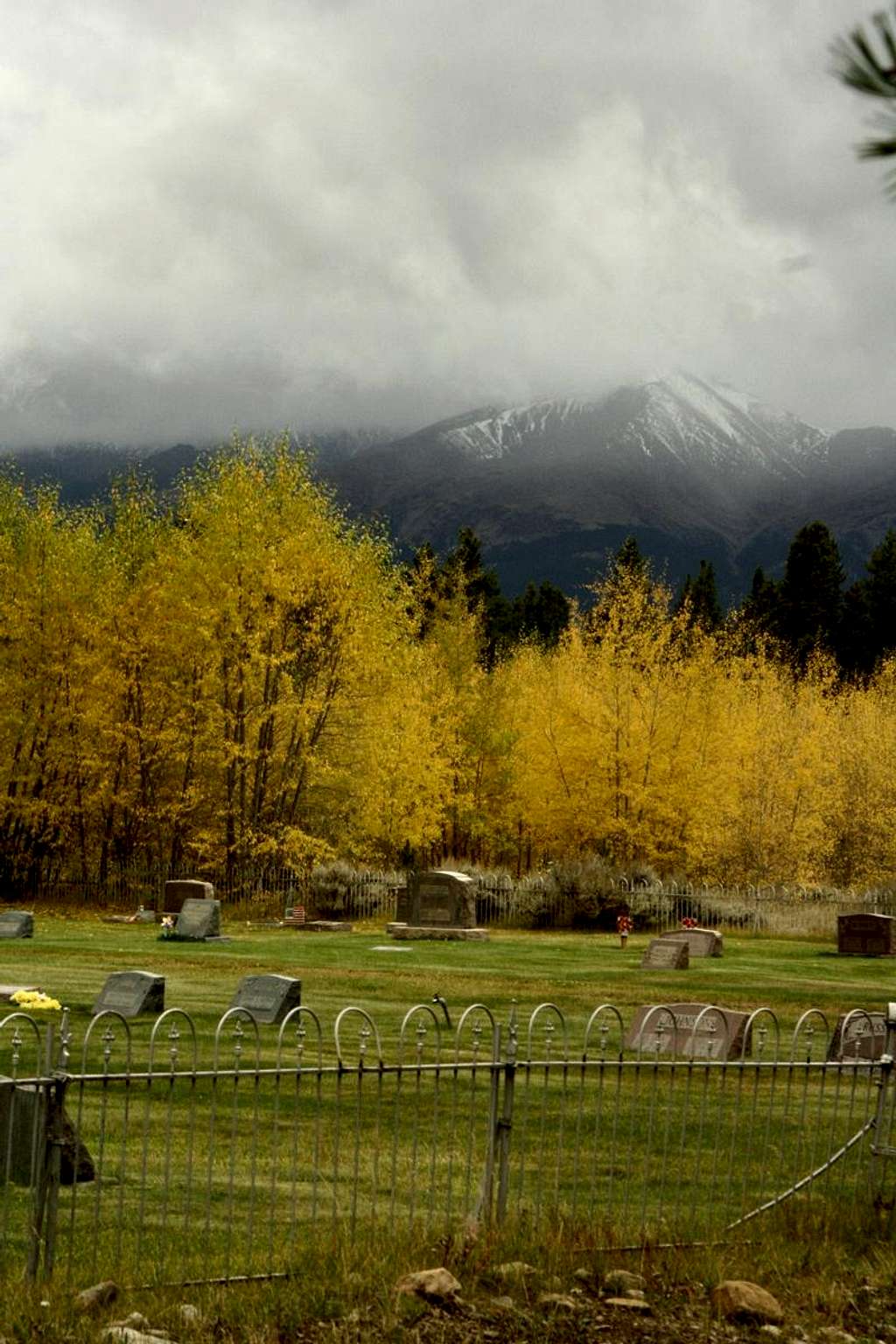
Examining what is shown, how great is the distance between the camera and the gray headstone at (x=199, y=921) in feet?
100

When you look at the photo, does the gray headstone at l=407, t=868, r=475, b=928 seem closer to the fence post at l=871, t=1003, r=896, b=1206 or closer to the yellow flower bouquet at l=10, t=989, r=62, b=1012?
the yellow flower bouquet at l=10, t=989, r=62, b=1012

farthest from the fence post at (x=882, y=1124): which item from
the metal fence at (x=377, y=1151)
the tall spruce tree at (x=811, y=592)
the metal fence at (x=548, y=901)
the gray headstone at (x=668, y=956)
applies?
the tall spruce tree at (x=811, y=592)

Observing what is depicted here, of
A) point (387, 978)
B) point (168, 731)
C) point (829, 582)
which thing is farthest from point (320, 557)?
point (829, 582)

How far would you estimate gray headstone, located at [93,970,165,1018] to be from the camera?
17.2 meters

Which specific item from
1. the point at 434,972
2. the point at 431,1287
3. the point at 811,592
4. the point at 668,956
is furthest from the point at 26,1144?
the point at 811,592

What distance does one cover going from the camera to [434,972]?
81.9ft

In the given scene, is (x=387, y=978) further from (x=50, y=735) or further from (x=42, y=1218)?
(x=50, y=735)

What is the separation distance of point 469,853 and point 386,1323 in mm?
52283

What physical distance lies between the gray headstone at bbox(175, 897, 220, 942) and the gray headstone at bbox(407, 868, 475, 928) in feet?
18.5

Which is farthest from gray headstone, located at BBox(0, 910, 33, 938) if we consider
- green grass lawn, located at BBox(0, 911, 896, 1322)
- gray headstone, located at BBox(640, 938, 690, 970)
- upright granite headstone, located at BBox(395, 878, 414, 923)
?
gray headstone, located at BBox(640, 938, 690, 970)

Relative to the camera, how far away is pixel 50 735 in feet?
140

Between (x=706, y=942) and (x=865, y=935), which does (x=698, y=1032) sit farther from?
(x=865, y=935)

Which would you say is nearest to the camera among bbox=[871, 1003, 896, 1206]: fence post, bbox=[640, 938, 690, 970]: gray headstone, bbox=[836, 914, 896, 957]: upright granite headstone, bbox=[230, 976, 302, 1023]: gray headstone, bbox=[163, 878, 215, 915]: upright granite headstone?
bbox=[871, 1003, 896, 1206]: fence post

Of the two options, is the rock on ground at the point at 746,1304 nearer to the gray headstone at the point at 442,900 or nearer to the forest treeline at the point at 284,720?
the gray headstone at the point at 442,900
